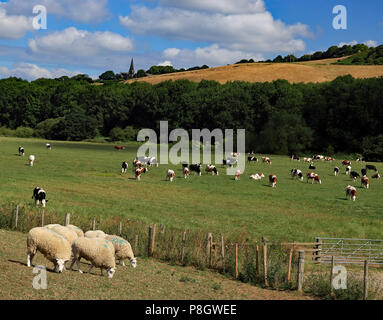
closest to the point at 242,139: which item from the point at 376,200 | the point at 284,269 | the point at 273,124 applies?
the point at 273,124

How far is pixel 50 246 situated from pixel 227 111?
93.8 m

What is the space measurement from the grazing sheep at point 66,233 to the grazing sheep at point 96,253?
→ 1039mm

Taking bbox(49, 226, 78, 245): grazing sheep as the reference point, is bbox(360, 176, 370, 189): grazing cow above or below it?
below

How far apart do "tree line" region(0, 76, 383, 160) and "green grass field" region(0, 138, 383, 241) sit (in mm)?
45271

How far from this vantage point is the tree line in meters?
92.9

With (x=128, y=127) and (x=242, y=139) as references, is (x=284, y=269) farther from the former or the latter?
(x=128, y=127)

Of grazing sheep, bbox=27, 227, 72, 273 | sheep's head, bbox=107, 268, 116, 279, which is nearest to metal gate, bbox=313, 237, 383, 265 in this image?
sheep's head, bbox=107, 268, 116, 279

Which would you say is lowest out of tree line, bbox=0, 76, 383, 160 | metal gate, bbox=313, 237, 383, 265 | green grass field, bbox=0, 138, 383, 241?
metal gate, bbox=313, 237, 383, 265

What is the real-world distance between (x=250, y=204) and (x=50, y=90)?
407ft

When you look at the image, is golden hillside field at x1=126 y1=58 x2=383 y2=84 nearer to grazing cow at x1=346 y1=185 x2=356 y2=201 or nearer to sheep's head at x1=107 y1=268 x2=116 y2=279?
grazing cow at x1=346 y1=185 x2=356 y2=201

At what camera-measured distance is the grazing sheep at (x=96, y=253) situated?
15359 mm

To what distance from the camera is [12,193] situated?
31656 millimetres

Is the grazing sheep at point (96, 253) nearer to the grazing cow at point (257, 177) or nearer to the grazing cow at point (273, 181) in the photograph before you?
the grazing cow at point (273, 181)

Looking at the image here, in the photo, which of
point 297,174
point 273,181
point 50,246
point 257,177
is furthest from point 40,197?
point 297,174
